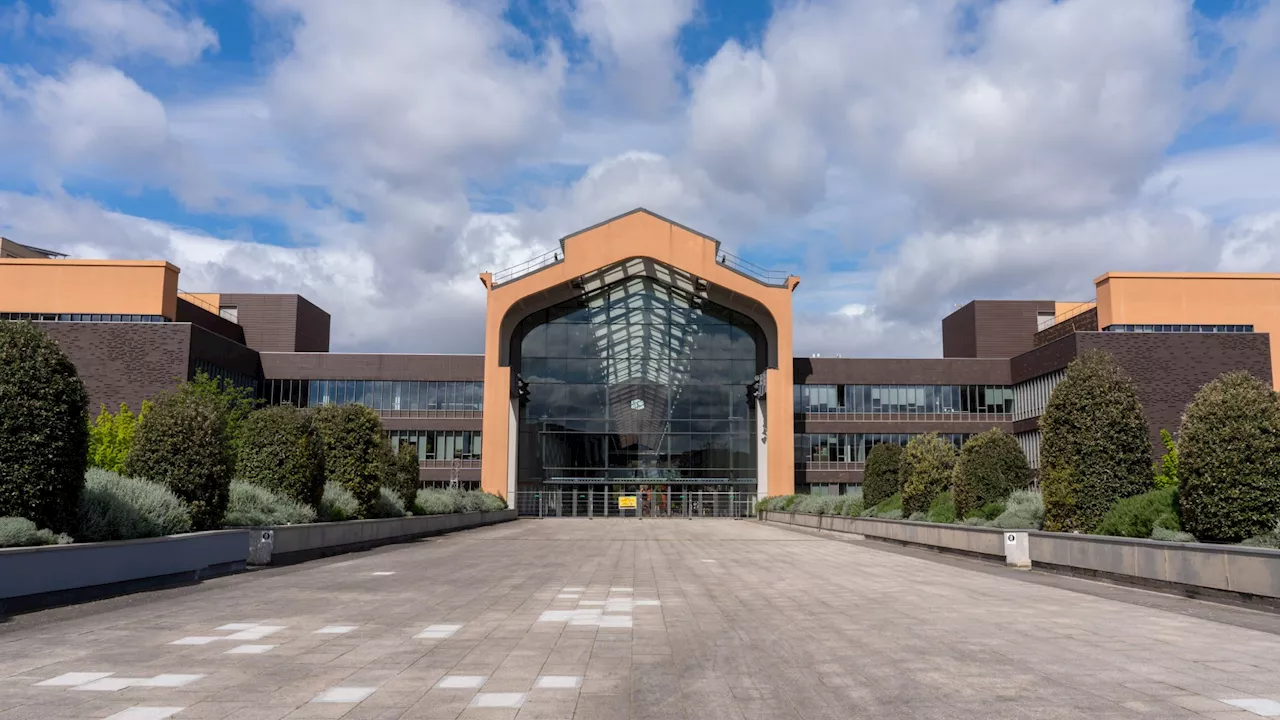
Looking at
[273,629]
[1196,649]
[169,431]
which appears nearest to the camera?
[1196,649]

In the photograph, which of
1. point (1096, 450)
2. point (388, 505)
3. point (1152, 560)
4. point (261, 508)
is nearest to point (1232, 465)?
point (1152, 560)

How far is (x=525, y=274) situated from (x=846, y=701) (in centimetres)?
5240

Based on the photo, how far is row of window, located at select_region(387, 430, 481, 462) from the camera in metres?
63.9

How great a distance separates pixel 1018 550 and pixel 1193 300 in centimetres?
4911

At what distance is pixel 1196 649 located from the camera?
9273mm

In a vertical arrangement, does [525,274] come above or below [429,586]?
above

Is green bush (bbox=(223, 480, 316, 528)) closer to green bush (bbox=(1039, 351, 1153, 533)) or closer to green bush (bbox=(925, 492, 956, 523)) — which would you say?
green bush (bbox=(1039, 351, 1153, 533))

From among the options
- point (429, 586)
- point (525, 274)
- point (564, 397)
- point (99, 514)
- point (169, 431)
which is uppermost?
point (525, 274)

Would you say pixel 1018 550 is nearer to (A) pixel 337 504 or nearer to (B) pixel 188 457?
(B) pixel 188 457

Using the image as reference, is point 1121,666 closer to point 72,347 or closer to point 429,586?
point 429,586

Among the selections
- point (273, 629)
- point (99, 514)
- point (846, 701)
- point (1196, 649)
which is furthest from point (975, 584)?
point (99, 514)

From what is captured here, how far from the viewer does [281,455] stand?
22656 millimetres

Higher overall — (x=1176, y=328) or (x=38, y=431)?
(x=1176, y=328)

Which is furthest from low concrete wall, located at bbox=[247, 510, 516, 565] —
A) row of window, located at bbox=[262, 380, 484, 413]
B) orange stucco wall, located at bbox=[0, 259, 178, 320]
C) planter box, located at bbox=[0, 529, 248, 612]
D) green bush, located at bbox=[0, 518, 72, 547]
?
orange stucco wall, located at bbox=[0, 259, 178, 320]
